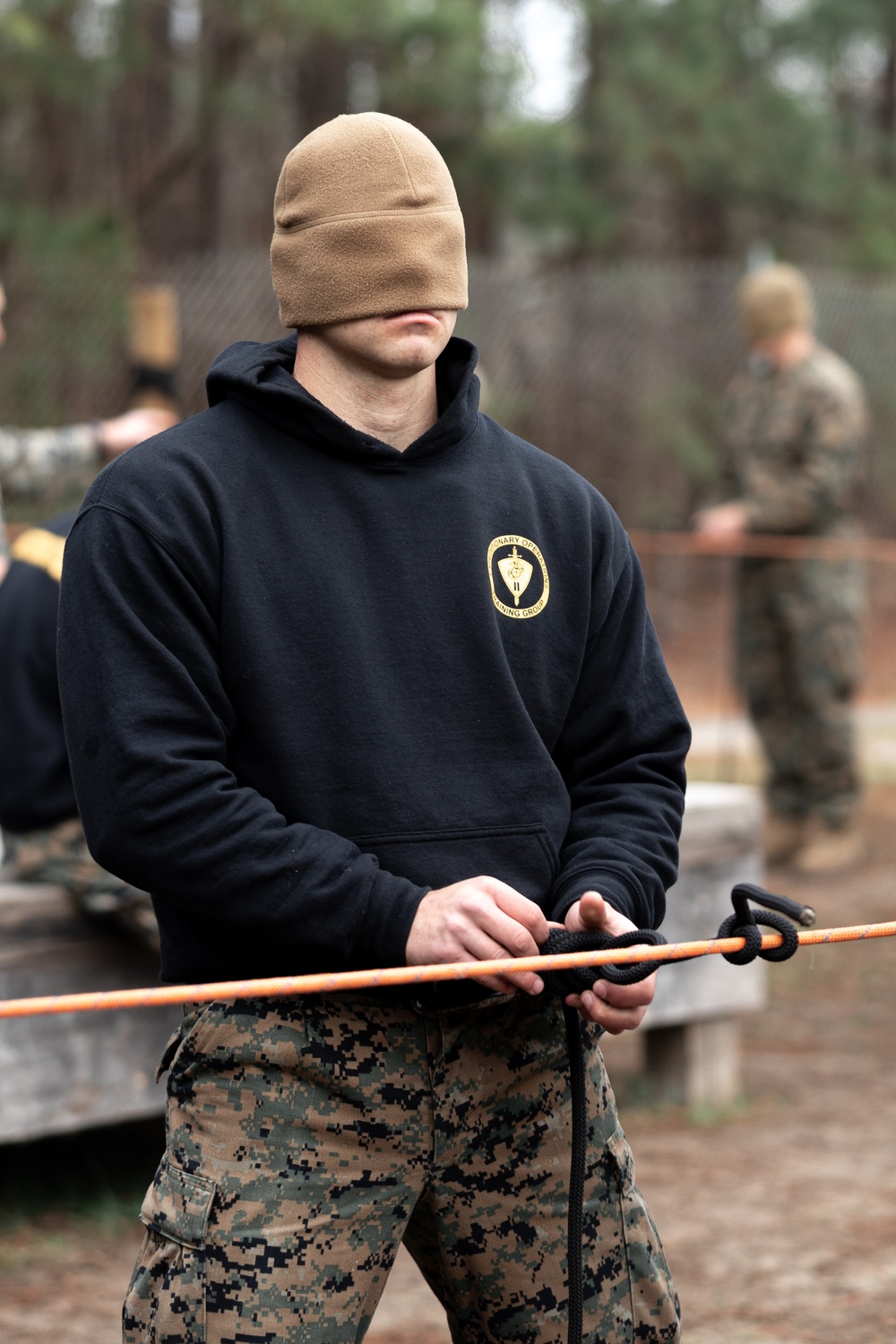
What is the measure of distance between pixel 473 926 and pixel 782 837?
5881mm

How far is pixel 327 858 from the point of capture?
191 cm

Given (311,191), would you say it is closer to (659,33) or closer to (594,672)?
(594,672)

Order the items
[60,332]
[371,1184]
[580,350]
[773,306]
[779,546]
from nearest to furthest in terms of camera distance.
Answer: [371,1184] < [773,306] < [779,546] < [60,332] < [580,350]

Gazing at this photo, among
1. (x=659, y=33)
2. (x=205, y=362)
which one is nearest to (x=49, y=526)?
(x=205, y=362)

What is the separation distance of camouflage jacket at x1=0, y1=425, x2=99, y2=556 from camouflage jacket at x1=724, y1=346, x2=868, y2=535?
11.1ft

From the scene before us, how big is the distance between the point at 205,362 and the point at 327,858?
8.24 metres

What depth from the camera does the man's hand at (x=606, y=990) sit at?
1.97 metres

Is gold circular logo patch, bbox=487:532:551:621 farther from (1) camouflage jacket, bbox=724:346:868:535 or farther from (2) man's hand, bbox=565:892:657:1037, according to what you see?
(1) camouflage jacket, bbox=724:346:868:535

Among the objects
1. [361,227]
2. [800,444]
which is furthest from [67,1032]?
[800,444]

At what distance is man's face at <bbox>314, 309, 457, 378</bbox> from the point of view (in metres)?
2.03

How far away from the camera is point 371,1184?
195 centimetres

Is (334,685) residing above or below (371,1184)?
above

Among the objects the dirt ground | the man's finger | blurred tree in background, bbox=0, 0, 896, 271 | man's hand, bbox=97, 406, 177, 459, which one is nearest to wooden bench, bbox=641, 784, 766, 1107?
the dirt ground

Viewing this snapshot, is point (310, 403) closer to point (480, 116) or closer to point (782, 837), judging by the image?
point (782, 837)
